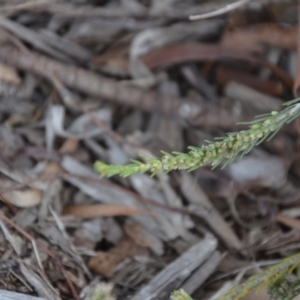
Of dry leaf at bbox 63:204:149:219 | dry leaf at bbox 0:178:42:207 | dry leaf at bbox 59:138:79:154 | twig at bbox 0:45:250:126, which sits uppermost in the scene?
twig at bbox 0:45:250:126

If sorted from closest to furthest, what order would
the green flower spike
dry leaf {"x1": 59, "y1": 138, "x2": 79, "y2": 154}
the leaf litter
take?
1. the green flower spike
2. the leaf litter
3. dry leaf {"x1": 59, "y1": 138, "x2": 79, "y2": 154}

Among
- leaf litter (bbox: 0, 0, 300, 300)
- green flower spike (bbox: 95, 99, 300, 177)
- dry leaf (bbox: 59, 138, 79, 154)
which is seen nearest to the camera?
green flower spike (bbox: 95, 99, 300, 177)

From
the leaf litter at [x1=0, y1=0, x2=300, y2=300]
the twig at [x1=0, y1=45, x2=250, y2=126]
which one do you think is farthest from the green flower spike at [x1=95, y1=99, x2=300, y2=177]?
the twig at [x1=0, y1=45, x2=250, y2=126]

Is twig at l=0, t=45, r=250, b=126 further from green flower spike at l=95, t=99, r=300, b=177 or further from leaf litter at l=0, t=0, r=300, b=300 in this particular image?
green flower spike at l=95, t=99, r=300, b=177

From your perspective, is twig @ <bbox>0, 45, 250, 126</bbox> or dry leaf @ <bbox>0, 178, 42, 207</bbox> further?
twig @ <bbox>0, 45, 250, 126</bbox>

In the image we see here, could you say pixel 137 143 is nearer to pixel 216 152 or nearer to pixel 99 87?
pixel 99 87

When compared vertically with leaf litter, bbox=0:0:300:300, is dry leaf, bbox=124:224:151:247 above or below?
below

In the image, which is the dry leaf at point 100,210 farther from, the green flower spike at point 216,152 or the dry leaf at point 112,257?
the green flower spike at point 216,152

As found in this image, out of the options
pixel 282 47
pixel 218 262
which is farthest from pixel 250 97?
pixel 218 262

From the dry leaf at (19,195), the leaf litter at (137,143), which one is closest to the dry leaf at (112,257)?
the leaf litter at (137,143)
